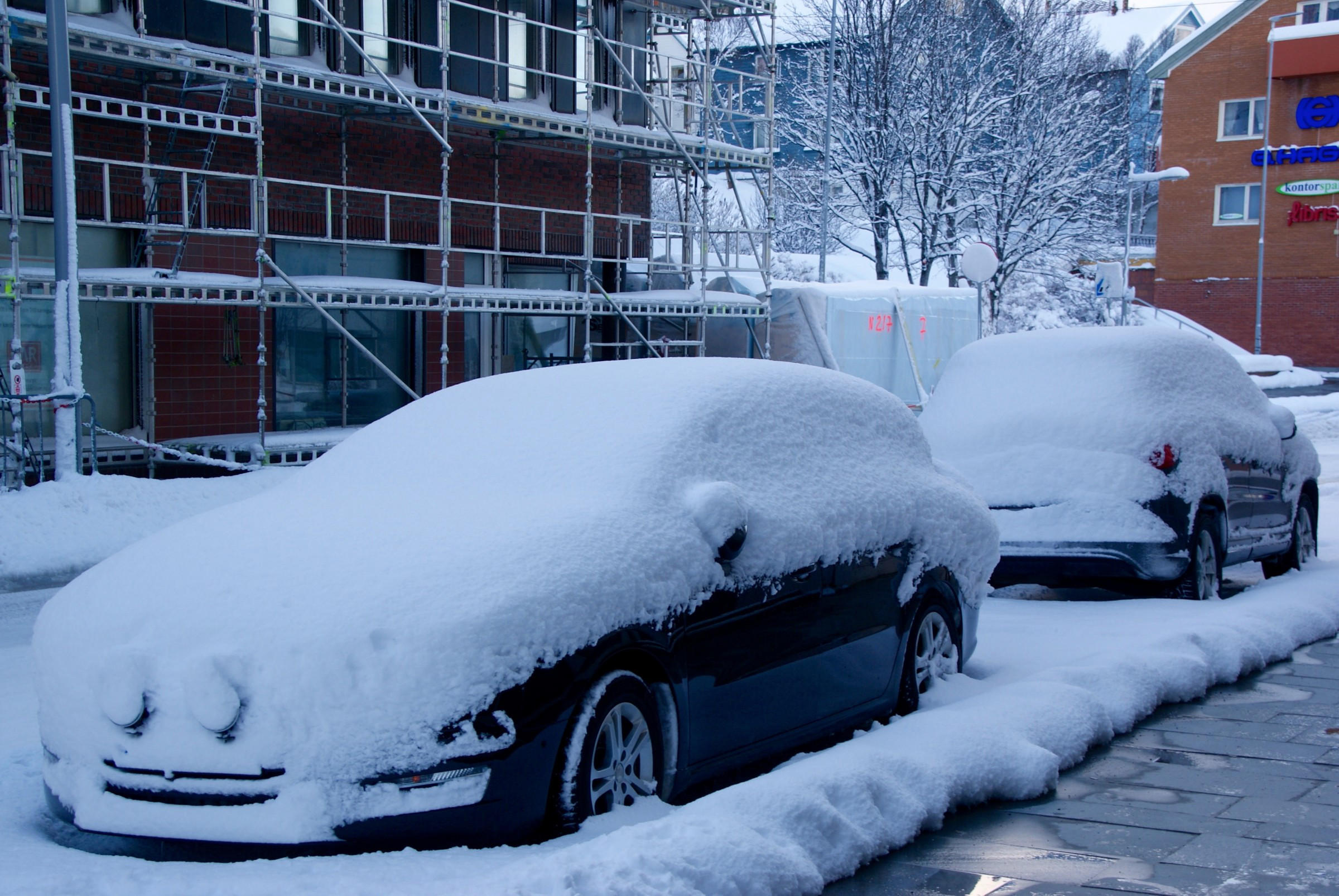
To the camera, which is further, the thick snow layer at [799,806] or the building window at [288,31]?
the building window at [288,31]

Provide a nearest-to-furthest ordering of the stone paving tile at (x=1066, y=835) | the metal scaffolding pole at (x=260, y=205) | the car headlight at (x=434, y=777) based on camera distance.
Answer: the car headlight at (x=434, y=777), the stone paving tile at (x=1066, y=835), the metal scaffolding pole at (x=260, y=205)

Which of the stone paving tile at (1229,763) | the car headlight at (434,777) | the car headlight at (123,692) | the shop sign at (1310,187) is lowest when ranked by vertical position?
the stone paving tile at (1229,763)

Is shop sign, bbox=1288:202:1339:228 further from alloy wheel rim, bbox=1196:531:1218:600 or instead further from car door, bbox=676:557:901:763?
car door, bbox=676:557:901:763

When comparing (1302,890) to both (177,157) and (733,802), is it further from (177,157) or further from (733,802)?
(177,157)

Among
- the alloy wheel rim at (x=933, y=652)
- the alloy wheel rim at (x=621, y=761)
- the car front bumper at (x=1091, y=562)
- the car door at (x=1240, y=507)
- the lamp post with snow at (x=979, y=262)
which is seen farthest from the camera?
the lamp post with snow at (x=979, y=262)

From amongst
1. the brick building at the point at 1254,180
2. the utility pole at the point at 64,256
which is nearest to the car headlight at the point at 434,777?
the utility pole at the point at 64,256

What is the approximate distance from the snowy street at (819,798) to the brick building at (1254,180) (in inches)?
1725

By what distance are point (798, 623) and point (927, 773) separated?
0.72 m

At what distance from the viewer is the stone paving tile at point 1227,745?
5684 millimetres

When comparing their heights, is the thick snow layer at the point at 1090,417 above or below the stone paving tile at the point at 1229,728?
above

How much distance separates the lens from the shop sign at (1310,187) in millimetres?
47031

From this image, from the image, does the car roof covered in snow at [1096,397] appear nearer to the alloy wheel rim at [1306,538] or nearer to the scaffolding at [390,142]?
the alloy wheel rim at [1306,538]

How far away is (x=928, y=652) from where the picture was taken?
20.3 ft

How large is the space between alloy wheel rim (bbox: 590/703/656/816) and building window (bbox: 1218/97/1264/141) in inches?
1957
